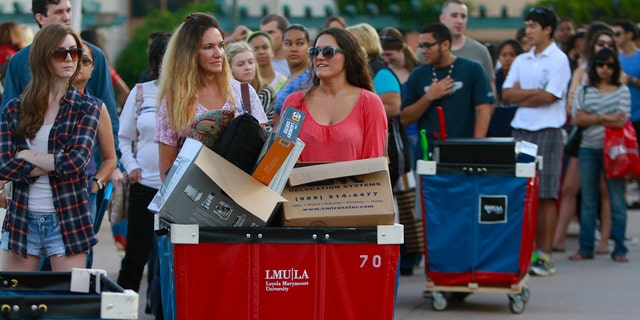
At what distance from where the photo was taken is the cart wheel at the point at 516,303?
27.5 ft

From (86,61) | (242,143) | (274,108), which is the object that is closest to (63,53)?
(86,61)

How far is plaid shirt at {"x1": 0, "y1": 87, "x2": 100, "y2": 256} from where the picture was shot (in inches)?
228

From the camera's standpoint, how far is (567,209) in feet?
38.8

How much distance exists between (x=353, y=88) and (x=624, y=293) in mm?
4035

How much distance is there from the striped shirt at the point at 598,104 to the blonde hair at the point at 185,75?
5616 mm

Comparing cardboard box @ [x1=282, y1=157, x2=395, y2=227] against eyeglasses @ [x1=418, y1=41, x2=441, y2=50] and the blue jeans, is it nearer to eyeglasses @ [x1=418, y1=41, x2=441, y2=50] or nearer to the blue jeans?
eyeglasses @ [x1=418, y1=41, x2=441, y2=50]

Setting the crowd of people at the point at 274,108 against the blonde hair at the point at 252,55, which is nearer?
the crowd of people at the point at 274,108

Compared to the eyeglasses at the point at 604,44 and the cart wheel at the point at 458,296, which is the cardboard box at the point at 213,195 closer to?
the cart wheel at the point at 458,296

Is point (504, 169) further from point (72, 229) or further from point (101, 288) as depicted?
point (101, 288)

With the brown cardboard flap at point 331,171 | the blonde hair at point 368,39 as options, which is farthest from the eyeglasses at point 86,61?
the blonde hair at point 368,39

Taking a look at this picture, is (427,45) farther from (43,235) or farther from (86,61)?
(43,235)

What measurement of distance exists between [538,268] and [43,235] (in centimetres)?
558

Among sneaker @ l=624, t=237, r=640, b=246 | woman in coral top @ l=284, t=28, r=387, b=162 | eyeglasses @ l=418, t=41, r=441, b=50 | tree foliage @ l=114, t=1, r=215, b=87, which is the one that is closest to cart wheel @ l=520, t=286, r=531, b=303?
eyeglasses @ l=418, t=41, r=441, b=50

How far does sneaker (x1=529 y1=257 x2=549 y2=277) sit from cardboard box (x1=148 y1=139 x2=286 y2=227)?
5647 mm
